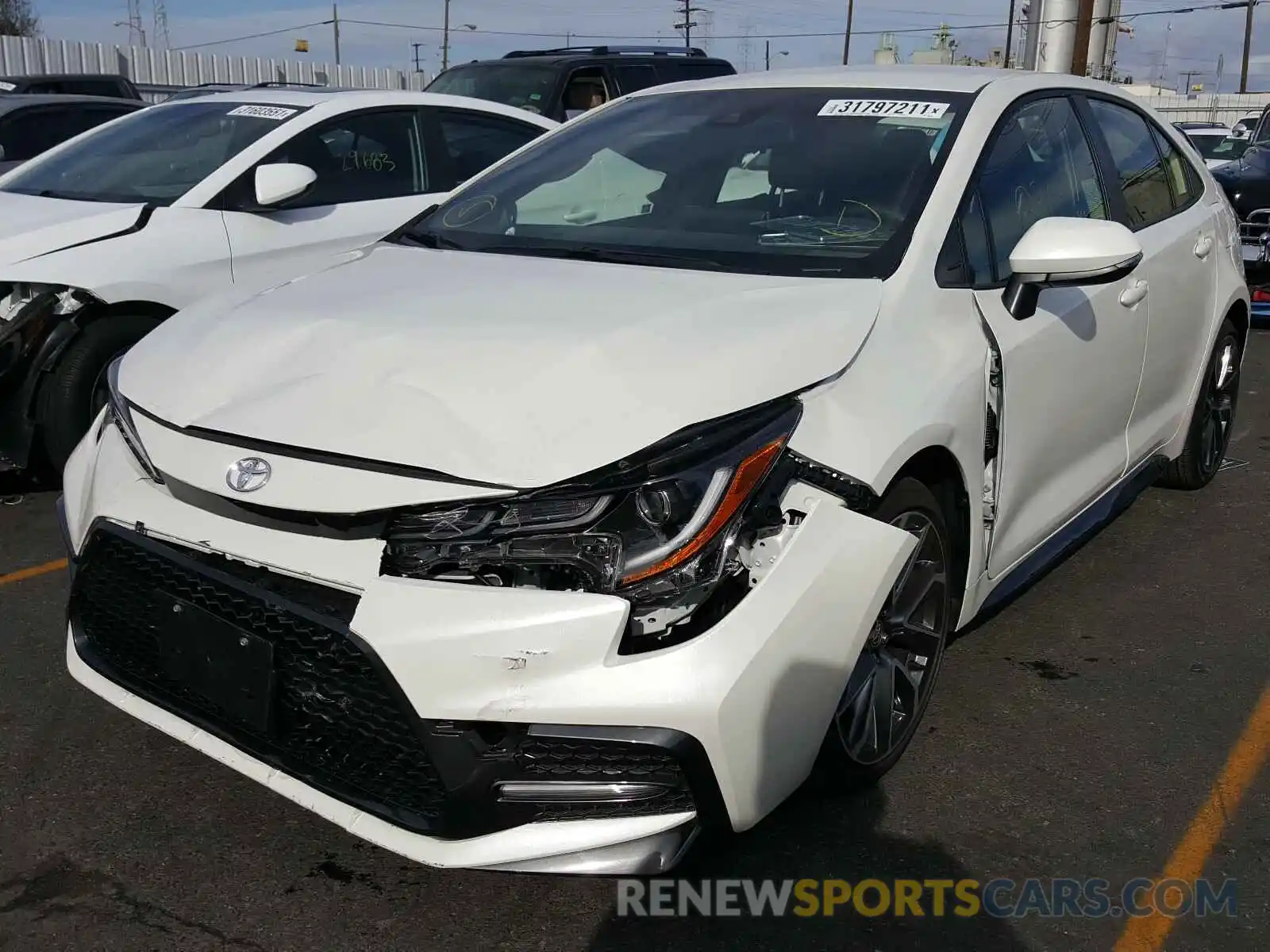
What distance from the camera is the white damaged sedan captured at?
223 cm

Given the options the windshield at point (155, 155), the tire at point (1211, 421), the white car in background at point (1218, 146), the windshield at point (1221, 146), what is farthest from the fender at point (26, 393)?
the windshield at point (1221, 146)

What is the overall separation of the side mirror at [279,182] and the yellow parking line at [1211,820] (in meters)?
3.83

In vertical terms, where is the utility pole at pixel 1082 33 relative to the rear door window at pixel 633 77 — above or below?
above

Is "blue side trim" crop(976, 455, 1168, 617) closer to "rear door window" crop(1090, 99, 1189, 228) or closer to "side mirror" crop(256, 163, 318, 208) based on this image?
"rear door window" crop(1090, 99, 1189, 228)

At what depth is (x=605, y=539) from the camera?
228cm

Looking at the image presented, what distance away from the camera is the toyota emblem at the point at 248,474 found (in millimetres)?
2361

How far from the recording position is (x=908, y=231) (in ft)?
9.99

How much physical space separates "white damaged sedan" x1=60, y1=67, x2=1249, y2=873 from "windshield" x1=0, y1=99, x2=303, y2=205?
99.4 inches

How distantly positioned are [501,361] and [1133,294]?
2212 mm

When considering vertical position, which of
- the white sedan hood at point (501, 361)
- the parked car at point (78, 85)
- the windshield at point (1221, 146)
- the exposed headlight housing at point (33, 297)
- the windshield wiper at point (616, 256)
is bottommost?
the windshield at point (1221, 146)

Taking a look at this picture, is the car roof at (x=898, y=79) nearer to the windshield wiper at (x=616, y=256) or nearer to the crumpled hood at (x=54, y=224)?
the windshield wiper at (x=616, y=256)

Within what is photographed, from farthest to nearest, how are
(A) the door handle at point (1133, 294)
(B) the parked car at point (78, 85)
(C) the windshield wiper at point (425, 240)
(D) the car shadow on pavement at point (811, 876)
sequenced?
1. (B) the parked car at point (78, 85)
2. (A) the door handle at point (1133, 294)
3. (C) the windshield wiper at point (425, 240)
4. (D) the car shadow on pavement at point (811, 876)
